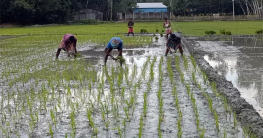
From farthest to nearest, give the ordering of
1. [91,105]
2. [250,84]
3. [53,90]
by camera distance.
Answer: [250,84] < [53,90] < [91,105]

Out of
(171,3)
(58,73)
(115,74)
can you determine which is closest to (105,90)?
(115,74)

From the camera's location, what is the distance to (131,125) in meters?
4.57

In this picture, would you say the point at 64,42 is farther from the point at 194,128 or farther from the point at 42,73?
the point at 194,128

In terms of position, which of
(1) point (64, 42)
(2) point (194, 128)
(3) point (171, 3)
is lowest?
(2) point (194, 128)

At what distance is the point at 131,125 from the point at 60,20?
43.4 m

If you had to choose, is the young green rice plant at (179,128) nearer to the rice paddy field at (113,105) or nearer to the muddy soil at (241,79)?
the rice paddy field at (113,105)

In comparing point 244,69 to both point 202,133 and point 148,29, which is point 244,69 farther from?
point 148,29

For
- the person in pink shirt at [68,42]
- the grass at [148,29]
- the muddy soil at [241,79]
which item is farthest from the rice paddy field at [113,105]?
the grass at [148,29]

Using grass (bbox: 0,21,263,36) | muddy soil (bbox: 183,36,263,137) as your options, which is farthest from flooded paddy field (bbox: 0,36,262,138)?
grass (bbox: 0,21,263,36)

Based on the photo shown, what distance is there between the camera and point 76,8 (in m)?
50.6

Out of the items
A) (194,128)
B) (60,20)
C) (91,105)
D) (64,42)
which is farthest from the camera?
(60,20)

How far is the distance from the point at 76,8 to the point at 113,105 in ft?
153

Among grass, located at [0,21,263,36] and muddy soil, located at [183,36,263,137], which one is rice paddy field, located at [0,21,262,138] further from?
grass, located at [0,21,263,36]

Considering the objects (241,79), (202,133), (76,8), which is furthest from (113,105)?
(76,8)
